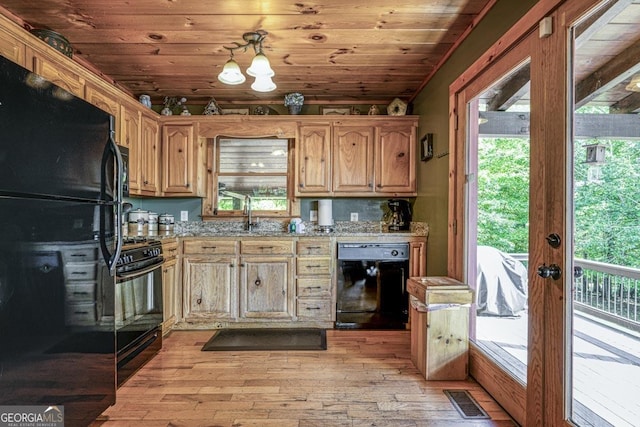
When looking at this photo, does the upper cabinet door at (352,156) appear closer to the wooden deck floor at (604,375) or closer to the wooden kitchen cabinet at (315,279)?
the wooden kitchen cabinet at (315,279)

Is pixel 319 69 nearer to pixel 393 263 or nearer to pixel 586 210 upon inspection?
pixel 393 263

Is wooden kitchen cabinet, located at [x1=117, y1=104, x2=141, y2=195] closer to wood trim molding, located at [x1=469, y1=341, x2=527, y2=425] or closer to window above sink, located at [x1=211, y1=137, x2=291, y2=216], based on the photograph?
window above sink, located at [x1=211, y1=137, x2=291, y2=216]

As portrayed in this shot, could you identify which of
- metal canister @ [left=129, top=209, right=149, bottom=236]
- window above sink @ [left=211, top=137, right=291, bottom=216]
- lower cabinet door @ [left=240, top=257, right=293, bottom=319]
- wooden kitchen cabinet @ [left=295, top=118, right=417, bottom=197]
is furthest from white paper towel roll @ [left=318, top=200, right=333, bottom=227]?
metal canister @ [left=129, top=209, right=149, bottom=236]

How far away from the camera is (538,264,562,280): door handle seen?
150 centimetres

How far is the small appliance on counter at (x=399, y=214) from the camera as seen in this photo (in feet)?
12.6

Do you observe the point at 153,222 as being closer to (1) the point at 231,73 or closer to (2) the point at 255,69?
(1) the point at 231,73

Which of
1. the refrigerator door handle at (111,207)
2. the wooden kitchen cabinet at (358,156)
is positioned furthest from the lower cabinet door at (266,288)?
the refrigerator door handle at (111,207)

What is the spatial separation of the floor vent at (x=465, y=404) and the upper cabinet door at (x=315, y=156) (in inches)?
89.2

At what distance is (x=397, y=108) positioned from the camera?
369cm

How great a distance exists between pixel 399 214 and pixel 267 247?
1603mm

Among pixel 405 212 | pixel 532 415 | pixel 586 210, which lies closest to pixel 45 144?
pixel 586 210

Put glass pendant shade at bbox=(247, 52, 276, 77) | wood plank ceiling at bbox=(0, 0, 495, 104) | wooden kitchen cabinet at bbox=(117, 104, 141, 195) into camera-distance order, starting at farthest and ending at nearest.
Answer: wooden kitchen cabinet at bbox=(117, 104, 141, 195) < glass pendant shade at bbox=(247, 52, 276, 77) < wood plank ceiling at bbox=(0, 0, 495, 104)

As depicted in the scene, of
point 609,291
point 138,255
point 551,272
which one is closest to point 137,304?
point 138,255

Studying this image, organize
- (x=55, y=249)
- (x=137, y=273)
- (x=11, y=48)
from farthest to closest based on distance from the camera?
(x=137, y=273) → (x=11, y=48) → (x=55, y=249)
